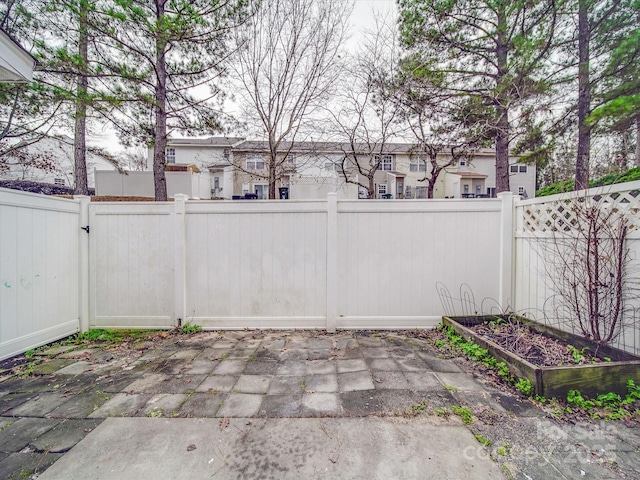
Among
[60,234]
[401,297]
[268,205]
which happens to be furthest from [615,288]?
[60,234]

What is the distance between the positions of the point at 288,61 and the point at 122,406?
765 cm

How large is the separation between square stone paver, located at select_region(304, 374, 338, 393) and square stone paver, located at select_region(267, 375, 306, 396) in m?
0.06

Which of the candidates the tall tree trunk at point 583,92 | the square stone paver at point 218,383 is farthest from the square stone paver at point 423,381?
the tall tree trunk at point 583,92

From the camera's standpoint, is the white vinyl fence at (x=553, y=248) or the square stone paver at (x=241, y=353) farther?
the square stone paver at (x=241, y=353)

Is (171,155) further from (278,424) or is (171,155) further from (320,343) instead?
(278,424)

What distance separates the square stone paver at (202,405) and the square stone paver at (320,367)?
0.82 meters

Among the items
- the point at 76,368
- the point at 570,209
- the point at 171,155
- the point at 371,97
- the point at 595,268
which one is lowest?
the point at 76,368

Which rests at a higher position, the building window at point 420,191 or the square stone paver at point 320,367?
the building window at point 420,191

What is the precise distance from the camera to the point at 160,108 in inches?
183

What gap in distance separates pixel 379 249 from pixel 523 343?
1.81m

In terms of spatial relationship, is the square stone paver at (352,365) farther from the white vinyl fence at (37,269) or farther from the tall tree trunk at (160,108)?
the tall tree trunk at (160,108)

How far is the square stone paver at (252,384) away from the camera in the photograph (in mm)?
2330

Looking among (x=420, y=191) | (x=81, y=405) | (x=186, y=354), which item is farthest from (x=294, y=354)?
(x=420, y=191)

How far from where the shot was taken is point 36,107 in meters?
4.93
